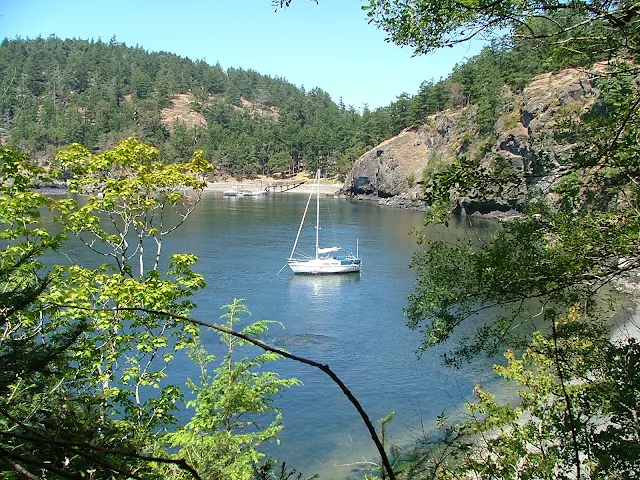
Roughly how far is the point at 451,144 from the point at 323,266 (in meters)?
42.1

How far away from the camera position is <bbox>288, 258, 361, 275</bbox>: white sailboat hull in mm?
33812

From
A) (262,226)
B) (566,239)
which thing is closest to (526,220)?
(566,239)

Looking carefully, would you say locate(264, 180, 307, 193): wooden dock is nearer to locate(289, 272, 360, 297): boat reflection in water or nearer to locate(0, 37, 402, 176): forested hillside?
locate(0, 37, 402, 176): forested hillside

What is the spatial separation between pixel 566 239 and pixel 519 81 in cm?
5417

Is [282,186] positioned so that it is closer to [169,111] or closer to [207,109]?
[207,109]

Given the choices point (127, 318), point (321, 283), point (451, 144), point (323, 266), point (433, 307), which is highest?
point (451, 144)

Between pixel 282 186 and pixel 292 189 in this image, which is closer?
pixel 292 189

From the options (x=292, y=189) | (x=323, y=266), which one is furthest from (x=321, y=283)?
(x=292, y=189)

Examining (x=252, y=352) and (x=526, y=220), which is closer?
(x=526, y=220)

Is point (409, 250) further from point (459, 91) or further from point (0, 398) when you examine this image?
point (459, 91)

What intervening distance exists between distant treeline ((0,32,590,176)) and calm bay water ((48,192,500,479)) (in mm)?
29102

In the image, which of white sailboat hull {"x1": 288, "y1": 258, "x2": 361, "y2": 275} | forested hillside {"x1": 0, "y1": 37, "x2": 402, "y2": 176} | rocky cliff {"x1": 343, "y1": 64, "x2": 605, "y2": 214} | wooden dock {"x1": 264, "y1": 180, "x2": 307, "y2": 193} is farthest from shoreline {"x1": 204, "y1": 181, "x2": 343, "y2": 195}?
white sailboat hull {"x1": 288, "y1": 258, "x2": 361, "y2": 275}

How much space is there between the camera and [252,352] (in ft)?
62.6

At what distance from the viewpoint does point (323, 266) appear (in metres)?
34.2
